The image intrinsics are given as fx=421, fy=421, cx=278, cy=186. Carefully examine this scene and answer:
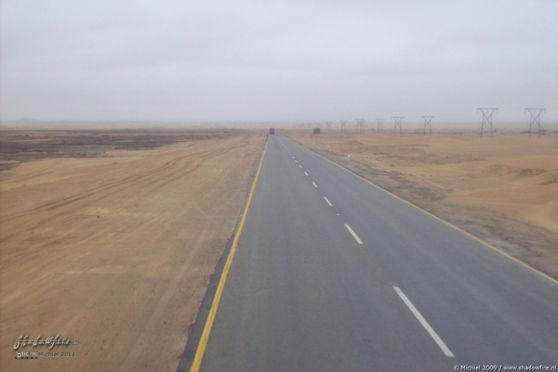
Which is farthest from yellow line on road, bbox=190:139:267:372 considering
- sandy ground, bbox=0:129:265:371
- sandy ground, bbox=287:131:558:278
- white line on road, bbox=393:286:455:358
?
sandy ground, bbox=287:131:558:278

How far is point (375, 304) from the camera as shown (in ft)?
24.1

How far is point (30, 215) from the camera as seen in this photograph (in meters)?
16.0

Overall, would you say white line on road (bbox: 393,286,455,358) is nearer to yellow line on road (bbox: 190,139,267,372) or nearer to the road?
the road

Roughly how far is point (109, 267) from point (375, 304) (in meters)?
6.15

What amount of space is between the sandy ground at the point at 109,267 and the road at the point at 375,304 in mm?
958

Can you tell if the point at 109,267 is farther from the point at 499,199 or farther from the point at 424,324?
the point at 499,199

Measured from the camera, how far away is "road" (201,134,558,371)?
5.68 meters

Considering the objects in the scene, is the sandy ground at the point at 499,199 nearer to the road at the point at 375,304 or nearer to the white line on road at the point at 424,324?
the road at the point at 375,304

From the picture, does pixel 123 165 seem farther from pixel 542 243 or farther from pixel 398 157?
pixel 542 243

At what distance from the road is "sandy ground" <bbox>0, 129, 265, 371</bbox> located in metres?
0.96

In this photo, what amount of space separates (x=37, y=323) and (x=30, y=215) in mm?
10551

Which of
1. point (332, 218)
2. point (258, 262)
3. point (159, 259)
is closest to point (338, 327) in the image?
point (258, 262)

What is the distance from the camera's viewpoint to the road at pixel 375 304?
5.68 meters

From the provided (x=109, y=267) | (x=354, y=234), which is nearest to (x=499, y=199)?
(x=354, y=234)
